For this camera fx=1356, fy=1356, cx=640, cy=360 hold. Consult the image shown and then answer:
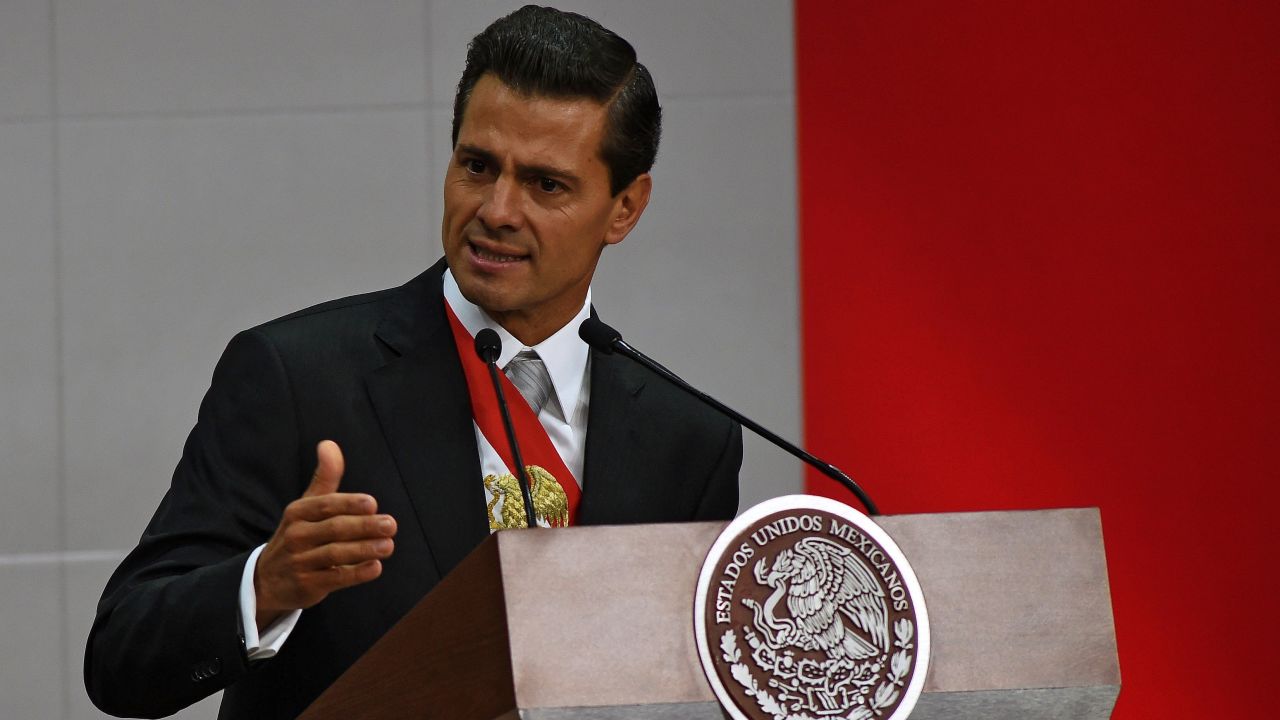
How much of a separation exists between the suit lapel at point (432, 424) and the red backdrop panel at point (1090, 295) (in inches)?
49.5

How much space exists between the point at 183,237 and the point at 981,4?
1.76 metres

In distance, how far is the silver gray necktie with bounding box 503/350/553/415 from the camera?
1789mm

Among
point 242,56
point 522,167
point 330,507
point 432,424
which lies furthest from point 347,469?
point 242,56

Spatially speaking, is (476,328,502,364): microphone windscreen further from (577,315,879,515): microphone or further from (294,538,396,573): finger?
(294,538,396,573): finger

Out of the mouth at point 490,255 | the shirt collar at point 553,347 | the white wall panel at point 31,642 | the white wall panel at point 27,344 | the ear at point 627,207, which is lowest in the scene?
the white wall panel at point 31,642

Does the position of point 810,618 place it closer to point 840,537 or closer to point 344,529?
point 840,537

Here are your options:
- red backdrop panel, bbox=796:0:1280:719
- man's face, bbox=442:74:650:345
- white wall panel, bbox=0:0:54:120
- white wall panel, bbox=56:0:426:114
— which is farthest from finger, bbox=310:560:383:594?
white wall panel, bbox=0:0:54:120

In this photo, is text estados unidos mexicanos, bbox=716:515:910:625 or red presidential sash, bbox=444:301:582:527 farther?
red presidential sash, bbox=444:301:582:527

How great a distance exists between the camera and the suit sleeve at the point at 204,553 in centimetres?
125

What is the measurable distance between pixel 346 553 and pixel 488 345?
0.47 metres

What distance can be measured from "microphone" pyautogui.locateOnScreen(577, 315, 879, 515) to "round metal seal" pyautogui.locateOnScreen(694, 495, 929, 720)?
9.1 inches

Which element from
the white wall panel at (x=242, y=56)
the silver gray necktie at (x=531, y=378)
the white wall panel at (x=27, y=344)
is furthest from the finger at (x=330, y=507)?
the white wall panel at (x=27, y=344)

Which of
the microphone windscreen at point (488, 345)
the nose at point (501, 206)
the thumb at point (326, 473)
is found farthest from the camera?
the nose at point (501, 206)

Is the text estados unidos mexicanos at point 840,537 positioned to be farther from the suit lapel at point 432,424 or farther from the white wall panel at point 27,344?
the white wall panel at point 27,344
